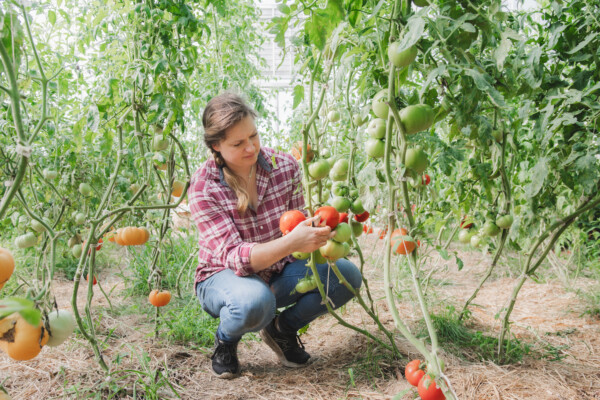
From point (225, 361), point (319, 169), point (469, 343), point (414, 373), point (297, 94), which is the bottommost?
point (469, 343)

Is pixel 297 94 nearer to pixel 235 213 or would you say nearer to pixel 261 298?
pixel 235 213

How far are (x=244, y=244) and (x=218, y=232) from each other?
15 centimetres

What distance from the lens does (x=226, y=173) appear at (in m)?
1.71

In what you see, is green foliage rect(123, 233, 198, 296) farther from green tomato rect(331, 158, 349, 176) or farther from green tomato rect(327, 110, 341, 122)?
green tomato rect(331, 158, 349, 176)

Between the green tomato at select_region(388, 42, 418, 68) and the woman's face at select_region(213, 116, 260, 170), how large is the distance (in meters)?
0.71

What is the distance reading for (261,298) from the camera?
5.07 ft

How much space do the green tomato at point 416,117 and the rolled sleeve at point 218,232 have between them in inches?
30.4

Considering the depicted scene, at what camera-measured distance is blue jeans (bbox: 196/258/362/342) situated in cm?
154

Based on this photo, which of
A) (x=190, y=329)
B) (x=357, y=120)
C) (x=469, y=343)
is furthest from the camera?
(x=190, y=329)

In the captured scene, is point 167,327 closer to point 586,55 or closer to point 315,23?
point 315,23

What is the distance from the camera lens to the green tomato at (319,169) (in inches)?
47.2

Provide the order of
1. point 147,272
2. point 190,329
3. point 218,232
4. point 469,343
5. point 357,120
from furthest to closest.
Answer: point 147,272 < point 190,329 < point 469,343 < point 218,232 < point 357,120

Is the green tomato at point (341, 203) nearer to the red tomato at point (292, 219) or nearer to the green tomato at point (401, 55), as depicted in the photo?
the red tomato at point (292, 219)

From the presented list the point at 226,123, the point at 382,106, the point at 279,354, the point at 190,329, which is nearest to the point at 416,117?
the point at 382,106
